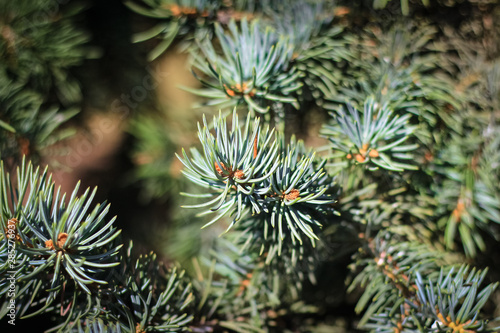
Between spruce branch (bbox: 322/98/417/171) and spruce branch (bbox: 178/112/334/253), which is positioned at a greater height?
spruce branch (bbox: 322/98/417/171)

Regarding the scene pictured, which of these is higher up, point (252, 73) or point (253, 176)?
point (252, 73)

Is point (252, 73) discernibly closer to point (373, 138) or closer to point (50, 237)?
point (373, 138)

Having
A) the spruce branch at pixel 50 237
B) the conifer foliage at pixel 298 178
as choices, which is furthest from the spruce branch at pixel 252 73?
the spruce branch at pixel 50 237

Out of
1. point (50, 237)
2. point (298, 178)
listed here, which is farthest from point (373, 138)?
point (50, 237)

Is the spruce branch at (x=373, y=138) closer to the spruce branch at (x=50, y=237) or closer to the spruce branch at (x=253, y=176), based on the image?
the spruce branch at (x=253, y=176)

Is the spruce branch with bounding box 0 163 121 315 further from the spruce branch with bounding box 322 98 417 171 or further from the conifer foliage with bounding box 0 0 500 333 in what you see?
the spruce branch with bounding box 322 98 417 171

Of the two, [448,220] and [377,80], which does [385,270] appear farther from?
[377,80]

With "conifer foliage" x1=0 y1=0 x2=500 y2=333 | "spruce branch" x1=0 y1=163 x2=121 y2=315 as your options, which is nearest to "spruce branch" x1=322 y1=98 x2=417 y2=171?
"conifer foliage" x1=0 y1=0 x2=500 y2=333

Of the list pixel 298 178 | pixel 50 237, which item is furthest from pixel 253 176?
pixel 50 237

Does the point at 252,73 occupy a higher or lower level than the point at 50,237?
higher
